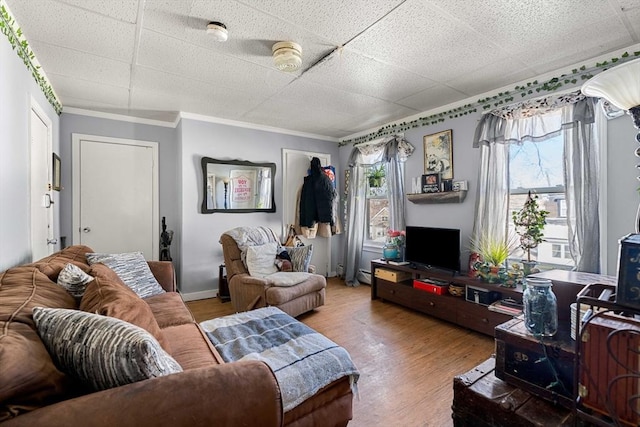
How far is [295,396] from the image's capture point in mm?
1228

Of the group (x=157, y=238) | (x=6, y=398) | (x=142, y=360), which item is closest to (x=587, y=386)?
(x=142, y=360)

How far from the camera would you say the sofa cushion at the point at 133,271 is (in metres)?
2.26

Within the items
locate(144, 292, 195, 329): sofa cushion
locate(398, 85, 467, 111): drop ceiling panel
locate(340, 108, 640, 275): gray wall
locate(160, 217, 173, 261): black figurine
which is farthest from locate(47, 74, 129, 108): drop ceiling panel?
locate(340, 108, 640, 275): gray wall

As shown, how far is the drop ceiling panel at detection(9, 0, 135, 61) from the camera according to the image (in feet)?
5.68

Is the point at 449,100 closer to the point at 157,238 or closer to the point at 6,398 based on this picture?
the point at 6,398

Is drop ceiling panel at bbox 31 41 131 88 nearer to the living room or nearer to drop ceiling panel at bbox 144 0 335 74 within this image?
the living room

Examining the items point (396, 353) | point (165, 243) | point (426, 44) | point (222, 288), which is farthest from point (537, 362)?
point (165, 243)

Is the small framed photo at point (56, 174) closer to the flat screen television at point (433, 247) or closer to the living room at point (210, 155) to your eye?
the living room at point (210, 155)

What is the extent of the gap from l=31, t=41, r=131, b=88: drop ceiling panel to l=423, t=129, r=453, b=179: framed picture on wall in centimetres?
312

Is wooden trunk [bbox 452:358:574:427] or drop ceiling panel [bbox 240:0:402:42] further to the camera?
drop ceiling panel [bbox 240:0:402:42]

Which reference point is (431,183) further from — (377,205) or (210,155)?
(210,155)

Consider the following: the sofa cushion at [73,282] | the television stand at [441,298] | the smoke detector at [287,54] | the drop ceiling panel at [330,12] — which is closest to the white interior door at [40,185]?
the sofa cushion at [73,282]

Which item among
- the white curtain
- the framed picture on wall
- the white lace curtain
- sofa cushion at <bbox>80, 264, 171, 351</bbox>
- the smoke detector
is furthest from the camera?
the white curtain

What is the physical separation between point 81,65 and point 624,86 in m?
3.40
